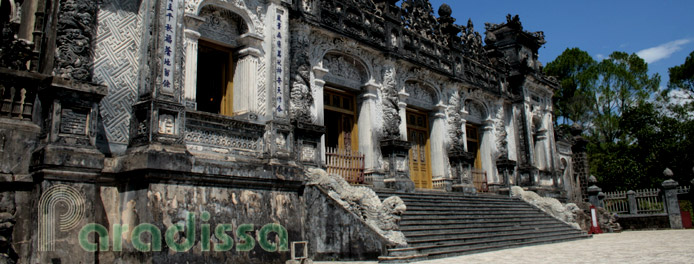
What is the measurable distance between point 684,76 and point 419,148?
2336cm

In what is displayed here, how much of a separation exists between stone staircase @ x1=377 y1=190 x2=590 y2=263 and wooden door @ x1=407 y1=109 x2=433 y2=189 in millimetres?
1773

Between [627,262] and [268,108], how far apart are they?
657 centimetres

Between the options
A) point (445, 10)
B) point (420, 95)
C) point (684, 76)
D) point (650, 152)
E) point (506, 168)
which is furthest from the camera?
point (684, 76)

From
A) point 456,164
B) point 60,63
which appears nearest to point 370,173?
point 456,164

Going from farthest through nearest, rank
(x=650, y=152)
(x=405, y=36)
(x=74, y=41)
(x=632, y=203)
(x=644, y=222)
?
(x=650, y=152)
(x=632, y=203)
(x=644, y=222)
(x=405, y=36)
(x=74, y=41)

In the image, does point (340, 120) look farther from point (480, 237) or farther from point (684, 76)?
point (684, 76)

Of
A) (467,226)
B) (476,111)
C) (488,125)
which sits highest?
(476,111)

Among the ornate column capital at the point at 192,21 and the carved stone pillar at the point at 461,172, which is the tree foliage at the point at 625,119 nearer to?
the carved stone pillar at the point at 461,172

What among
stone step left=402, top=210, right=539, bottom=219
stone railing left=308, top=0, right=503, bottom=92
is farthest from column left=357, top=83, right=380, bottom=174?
stone step left=402, top=210, right=539, bottom=219

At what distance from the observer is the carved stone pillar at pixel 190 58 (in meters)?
9.27

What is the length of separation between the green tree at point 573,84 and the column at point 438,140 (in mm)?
21040

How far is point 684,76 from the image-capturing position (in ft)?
103

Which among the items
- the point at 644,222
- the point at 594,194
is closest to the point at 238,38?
the point at 594,194

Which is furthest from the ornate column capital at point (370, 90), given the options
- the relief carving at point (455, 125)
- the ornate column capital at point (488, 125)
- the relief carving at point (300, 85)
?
the ornate column capital at point (488, 125)
